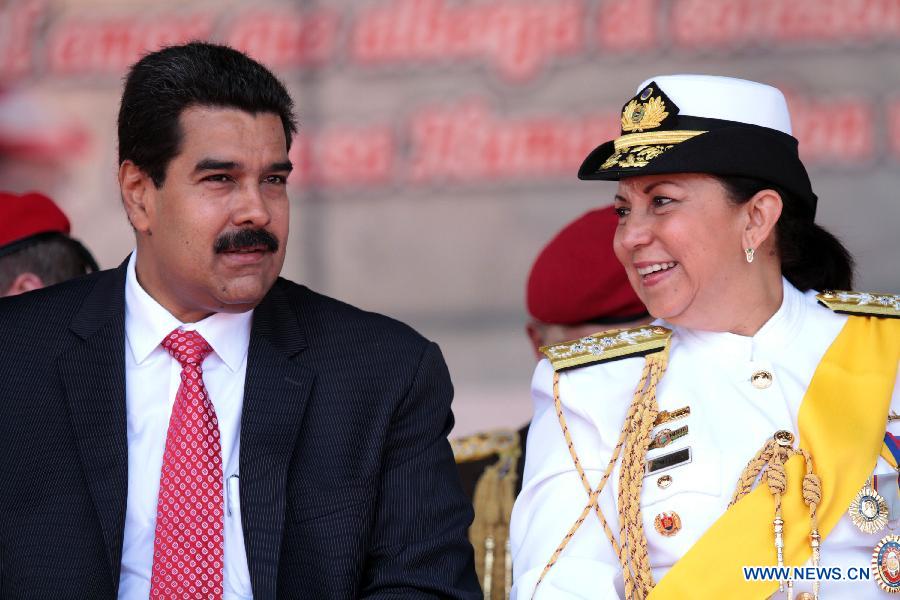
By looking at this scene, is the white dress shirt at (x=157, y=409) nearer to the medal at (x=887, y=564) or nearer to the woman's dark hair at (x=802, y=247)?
the woman's dark hair at (x=802, y=247)

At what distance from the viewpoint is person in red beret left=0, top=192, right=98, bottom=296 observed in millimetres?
3803

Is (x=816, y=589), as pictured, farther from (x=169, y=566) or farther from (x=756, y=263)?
(x=169, y=566)

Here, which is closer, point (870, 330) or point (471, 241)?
point (870, 330)

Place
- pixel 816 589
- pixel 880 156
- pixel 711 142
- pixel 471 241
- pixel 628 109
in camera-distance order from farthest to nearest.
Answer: pixel 471 241 → pixel 880 156 → pixel 628 109 → pixel 711 142 → pixel 816 589

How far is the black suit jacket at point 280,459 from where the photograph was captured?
2.77 meters

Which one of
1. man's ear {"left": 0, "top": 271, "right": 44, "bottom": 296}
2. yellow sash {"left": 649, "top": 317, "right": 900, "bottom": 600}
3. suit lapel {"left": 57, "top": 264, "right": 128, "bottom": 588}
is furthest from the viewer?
man's ear {"left": 0, "top": 271, "right": 44, "bottom": 296}

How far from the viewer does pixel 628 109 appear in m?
3.03

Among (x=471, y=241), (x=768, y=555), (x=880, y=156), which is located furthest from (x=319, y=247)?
(x=768, y=555)

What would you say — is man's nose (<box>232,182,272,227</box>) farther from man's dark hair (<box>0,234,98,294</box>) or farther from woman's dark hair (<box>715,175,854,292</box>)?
man's dark hair (<box>0,234,98,294</box>)

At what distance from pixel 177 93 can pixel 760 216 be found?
1294mm

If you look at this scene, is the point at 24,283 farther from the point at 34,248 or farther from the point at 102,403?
the point at 102,403

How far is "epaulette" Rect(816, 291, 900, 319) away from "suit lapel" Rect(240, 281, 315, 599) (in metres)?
1.18

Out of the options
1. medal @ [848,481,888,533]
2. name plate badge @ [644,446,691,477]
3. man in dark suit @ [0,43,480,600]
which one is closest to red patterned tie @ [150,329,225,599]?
man in dark suit @ [0,43,480,600]

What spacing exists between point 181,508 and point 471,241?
3.04m
